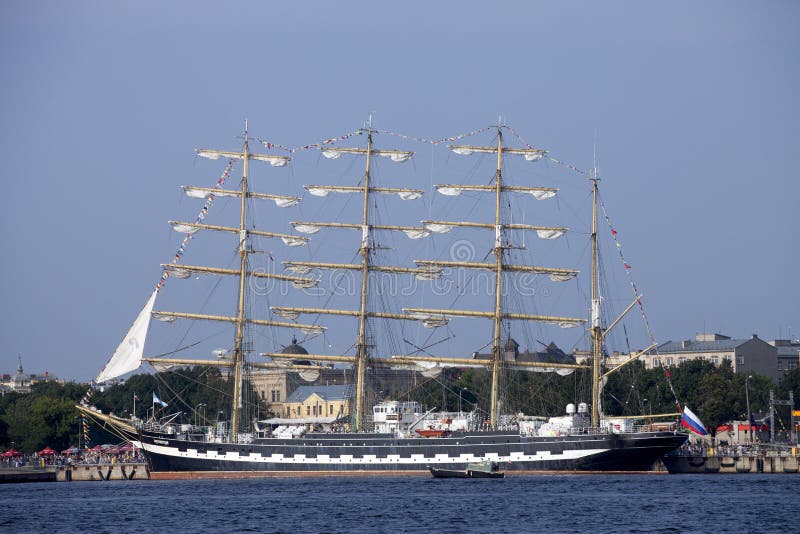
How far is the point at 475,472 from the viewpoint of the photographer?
9250 cm

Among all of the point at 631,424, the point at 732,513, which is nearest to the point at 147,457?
the point at 631,424

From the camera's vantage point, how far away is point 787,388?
161 meters

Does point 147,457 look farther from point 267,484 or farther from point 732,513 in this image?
point 732,513

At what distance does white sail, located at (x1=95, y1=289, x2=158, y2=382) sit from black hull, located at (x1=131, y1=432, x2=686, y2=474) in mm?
5624

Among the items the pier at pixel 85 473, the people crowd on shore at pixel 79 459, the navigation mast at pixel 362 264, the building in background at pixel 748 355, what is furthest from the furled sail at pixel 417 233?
the building in background at pixel 748 355

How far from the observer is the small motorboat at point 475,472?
Result: 91.9 meters

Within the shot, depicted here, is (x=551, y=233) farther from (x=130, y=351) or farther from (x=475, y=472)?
(x=130, y=351)

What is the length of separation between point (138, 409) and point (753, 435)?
81352 mm

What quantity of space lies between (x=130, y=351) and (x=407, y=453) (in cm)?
2241

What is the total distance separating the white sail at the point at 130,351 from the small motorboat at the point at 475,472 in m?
24.5

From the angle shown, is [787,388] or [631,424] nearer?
[631,424]

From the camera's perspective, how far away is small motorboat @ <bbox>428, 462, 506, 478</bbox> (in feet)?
301

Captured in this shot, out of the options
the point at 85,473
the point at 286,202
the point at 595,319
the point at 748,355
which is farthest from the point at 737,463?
the point at 748,355

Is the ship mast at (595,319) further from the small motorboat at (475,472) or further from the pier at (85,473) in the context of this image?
the pier at (85,473)
